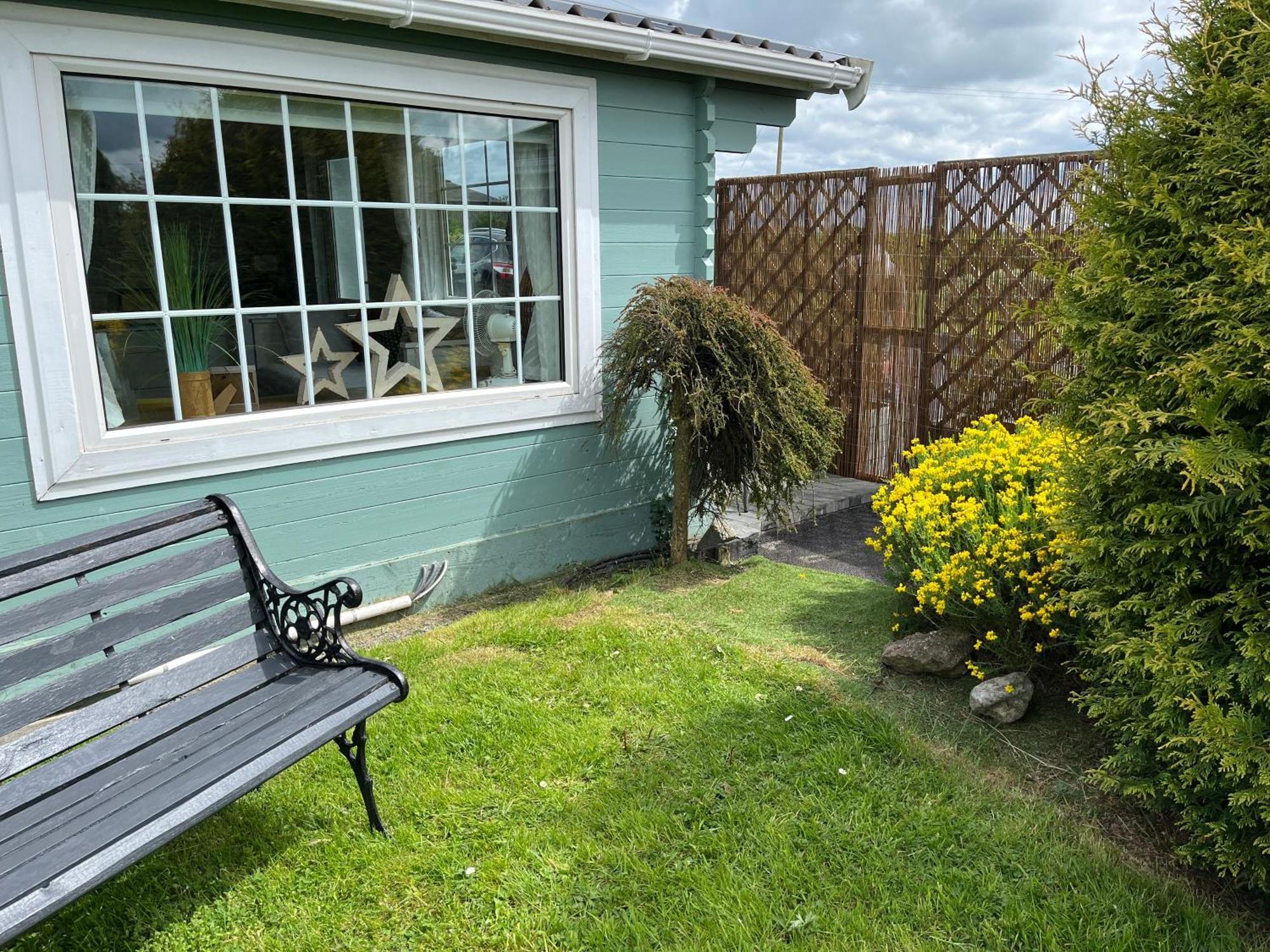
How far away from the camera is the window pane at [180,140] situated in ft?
12.3

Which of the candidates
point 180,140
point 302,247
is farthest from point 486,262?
point 180,140

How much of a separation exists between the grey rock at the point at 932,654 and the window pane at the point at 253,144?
3.38 m

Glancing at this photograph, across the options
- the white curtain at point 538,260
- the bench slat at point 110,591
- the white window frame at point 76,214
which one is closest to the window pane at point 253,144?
the white window frame at point 76,214

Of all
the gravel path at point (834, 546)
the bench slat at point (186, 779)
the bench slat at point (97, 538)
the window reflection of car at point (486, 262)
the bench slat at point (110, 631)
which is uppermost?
the window reflection of car at point (486, 262)

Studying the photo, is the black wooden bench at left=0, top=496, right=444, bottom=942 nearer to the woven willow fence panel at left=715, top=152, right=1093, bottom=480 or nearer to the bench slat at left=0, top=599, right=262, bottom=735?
the bench slat at left=0, top=599, right=262, bottom=735

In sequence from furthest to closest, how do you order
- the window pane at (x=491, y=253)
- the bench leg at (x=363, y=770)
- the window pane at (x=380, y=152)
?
the window pane at (x=491, y=253) → the window pane at (x=380, y=152) → the bench leg at (x=363, y=770)

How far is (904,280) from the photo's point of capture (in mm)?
6633

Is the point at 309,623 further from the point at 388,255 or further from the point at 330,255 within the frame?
the point at 388,255

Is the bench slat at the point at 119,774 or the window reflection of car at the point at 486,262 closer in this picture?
the bench slat at the point at 119,774

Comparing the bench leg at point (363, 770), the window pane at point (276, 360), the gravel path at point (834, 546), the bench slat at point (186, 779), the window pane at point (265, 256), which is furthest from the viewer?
the gravel path at point (834, 546)

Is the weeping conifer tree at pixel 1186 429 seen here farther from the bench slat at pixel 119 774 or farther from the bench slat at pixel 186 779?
the bench slat at pixel 119 774

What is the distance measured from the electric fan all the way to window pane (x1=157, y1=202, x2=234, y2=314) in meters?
1.28

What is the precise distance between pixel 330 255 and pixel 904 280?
413cm

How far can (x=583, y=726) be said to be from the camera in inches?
134
